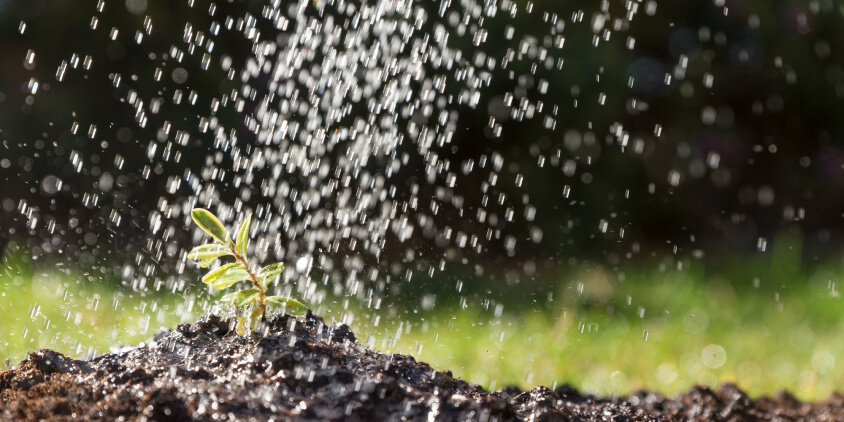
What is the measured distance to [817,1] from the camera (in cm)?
466

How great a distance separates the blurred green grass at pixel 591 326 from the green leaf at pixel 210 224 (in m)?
0.80

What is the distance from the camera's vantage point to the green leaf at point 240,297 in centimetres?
150

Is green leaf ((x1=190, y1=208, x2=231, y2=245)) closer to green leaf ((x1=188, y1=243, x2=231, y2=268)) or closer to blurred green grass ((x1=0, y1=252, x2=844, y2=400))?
green leaf ((x1=188, y1=243, x2=231, y2=268))

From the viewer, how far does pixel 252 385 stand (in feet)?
4.22

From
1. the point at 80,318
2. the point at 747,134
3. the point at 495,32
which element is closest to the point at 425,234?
the point at 495,32

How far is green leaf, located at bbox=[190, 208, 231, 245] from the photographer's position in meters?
1.54

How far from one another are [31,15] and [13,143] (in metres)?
0.95

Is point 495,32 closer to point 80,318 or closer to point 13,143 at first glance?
point 80,318

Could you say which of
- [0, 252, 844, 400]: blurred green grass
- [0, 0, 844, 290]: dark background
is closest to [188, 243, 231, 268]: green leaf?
[0, 252, 844, 400]: blurred green grass

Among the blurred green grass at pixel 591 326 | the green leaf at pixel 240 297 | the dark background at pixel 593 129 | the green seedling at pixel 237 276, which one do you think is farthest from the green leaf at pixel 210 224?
the dark background at pixel 593 129

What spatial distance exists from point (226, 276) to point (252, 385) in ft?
1.02

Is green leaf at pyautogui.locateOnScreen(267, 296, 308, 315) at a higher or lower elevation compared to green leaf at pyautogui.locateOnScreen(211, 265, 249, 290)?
lower

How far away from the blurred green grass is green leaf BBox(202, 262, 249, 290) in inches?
30.2

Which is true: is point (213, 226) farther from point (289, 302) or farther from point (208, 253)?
point (289, 302)
